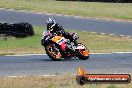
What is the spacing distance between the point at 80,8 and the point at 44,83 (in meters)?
25.7

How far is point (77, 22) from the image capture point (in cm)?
3195

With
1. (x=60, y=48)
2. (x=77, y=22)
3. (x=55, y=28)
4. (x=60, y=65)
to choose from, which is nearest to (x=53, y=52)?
(x=60, y=48)

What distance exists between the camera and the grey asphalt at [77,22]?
96.9 ft

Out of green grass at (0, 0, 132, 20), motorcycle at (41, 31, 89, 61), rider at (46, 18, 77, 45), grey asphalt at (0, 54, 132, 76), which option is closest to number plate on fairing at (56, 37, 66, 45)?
motorcycle at (41, 31, 89, 61)

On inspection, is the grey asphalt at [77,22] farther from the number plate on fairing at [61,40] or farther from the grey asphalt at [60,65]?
the number plate on fairing at [61,40]

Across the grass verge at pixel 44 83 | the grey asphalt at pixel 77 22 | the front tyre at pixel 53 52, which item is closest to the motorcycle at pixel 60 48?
the front tyre at pixel 53 52

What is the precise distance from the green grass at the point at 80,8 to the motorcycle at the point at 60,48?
16.3m

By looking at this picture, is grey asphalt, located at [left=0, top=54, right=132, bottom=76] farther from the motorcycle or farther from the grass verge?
the grass verge

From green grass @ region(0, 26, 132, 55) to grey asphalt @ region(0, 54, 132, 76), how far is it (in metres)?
4.12

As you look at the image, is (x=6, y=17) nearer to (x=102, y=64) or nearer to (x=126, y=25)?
(x=126, y=25)

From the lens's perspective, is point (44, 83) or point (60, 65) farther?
point (60, 65)

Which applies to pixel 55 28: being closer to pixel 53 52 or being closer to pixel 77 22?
pixel 53 52

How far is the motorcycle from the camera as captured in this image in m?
17.4

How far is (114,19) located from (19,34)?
9.41 meters
